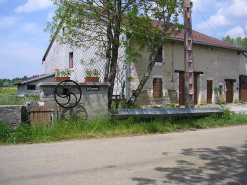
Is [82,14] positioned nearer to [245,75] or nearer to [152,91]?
[152,91]

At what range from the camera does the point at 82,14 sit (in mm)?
10023

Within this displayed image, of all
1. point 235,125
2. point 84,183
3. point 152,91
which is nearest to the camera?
point 84,183

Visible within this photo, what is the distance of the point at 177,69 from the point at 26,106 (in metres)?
12.8

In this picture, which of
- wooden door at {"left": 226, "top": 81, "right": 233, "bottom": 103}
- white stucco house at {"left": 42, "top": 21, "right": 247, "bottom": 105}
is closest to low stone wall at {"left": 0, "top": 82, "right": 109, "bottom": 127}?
white stucco house at {"left": 42, "top": 21, "right": 247, "bottom": 105}

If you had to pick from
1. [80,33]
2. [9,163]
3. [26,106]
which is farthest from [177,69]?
[9,163]

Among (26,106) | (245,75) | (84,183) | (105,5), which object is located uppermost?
(105,5)

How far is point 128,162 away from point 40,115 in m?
3.66

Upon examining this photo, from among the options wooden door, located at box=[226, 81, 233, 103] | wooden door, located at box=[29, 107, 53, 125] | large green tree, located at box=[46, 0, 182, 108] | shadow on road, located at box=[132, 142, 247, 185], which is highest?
large green tree, located at box=[46, 0, 182, 108]

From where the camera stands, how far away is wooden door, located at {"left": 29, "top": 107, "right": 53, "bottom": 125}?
7605 millimetres

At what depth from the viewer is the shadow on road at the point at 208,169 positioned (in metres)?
4.25

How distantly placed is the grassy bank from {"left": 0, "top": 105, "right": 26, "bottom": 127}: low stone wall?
20 centimetres

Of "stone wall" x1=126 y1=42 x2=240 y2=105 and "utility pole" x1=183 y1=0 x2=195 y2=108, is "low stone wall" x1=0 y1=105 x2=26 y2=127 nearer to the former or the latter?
"utility pole" x1=183 y1=0 x2=195 y2=108

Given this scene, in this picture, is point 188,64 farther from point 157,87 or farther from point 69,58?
point 69,58

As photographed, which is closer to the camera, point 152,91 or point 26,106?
point 26,106
